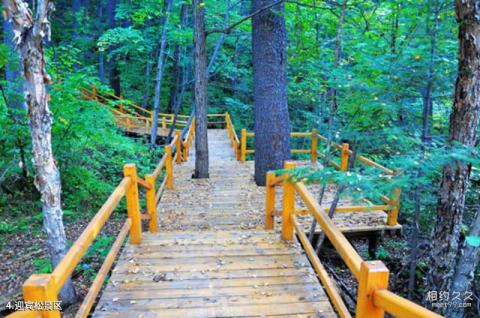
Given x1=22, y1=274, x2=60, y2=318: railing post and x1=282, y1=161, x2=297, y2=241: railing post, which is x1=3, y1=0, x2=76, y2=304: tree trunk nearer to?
x1=22, y1=274, x2=60, y2=318: railing post

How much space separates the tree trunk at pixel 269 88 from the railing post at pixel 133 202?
420 cm

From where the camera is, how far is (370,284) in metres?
1.90

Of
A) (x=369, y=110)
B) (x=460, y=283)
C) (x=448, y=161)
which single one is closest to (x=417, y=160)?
(x=448, y=161)

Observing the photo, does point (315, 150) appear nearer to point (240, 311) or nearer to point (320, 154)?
point (320, 154)

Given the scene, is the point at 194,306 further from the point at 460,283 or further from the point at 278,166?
the point at 278,166

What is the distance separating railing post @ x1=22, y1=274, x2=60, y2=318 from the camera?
1.70 metres

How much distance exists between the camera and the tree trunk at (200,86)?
7531 millimetres

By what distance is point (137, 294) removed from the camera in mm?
2951

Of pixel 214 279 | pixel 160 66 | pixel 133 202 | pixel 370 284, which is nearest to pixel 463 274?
pixel 370 284

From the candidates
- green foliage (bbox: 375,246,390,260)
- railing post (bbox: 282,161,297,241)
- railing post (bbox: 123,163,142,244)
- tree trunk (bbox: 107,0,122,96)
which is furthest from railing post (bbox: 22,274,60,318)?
tree trunk (bbox: 107,0,122,96)

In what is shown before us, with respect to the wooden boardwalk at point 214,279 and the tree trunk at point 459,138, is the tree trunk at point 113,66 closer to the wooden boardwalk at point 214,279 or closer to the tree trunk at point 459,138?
the wooden boardwalk at point 214,279

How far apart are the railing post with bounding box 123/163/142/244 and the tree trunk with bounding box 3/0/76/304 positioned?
846mm

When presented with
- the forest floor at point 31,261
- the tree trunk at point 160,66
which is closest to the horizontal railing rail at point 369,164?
the tree trunk at point 160,66

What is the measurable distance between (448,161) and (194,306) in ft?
7.49
